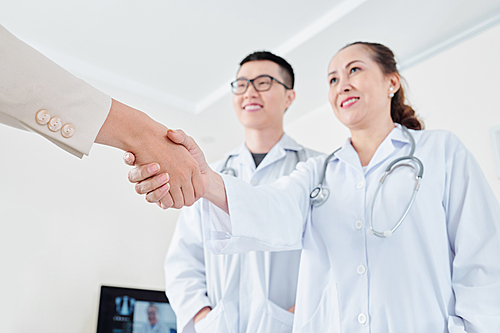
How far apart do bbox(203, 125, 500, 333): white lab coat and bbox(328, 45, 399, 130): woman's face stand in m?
0.18

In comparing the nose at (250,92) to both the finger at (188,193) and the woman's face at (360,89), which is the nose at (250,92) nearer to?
the woman's face at (360,89)

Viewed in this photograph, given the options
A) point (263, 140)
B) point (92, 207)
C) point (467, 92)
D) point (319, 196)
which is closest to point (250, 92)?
point (263, 140)

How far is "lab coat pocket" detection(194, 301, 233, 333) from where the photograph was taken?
1438mm

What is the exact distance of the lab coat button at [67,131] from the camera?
2.55 feet

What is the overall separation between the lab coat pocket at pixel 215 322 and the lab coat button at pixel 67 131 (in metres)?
0.94

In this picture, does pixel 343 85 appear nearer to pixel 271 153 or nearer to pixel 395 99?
pixel 395 99

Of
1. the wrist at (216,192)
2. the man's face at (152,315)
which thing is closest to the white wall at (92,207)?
the man's face at (152,315)

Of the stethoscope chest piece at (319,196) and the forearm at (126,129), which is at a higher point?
the forearm at (126,129)

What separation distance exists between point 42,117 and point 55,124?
0.08ft

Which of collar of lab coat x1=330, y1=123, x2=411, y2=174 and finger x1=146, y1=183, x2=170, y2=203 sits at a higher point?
collar of lab coat x1=330, y1=123, x2=411, y2=174

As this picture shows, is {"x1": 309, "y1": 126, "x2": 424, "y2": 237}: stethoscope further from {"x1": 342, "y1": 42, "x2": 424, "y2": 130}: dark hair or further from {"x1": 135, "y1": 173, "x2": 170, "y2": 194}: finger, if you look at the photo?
{"x1": 135, "y1": 173, "x2": 170, "y2": 194}: finger

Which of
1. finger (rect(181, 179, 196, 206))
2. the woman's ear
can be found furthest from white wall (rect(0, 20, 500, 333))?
finger (rect(181, 179, 196, 206))

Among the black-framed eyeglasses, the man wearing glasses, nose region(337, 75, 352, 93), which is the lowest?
the man wearing glasses

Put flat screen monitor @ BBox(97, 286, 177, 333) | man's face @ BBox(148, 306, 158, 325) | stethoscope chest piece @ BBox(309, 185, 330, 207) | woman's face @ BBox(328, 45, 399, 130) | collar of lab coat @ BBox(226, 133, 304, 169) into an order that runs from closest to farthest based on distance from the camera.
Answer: stethoscope chest piece @ BBox(309, 185, 330, 207), woman's face @ BBox(328, 45, 399, 130), collar of lab coat @ BBox(226, 133, 304, 169), flat screen monitor @ BBox(97, 286, 177, 333), man's face @ BBox(148, 306, 158, 325)
